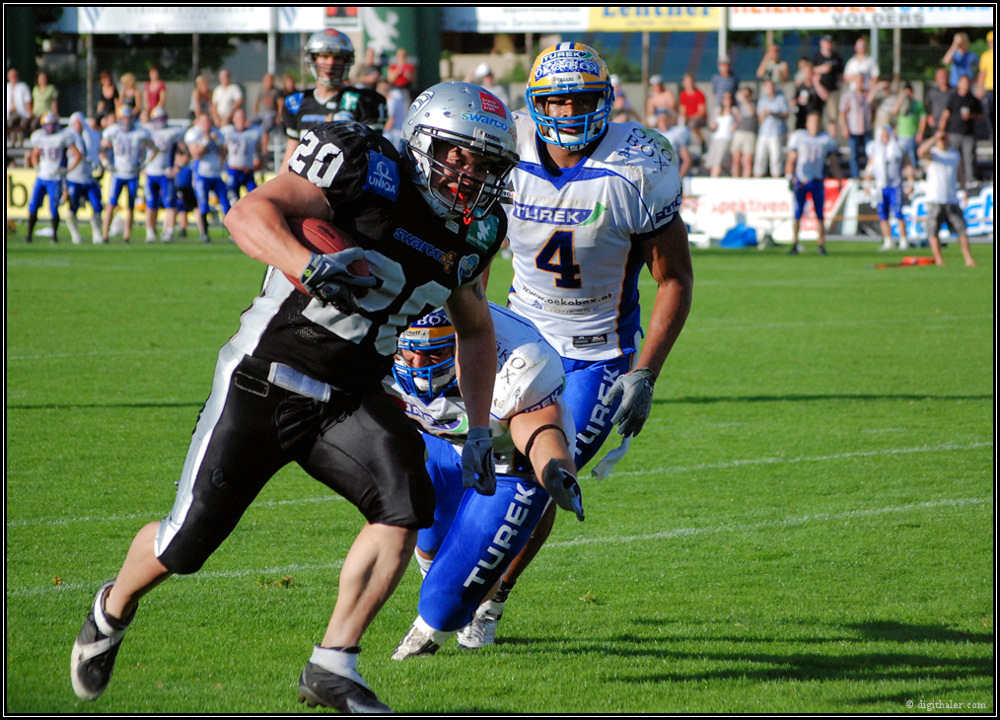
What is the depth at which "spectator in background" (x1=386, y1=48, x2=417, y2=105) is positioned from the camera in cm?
2350

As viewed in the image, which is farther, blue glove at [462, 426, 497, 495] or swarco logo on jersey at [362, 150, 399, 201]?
blue glove at [462, 426, 497, 495]

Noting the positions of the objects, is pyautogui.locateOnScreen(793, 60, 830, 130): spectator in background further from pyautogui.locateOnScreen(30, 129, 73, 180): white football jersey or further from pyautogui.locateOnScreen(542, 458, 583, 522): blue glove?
pyautogui.locateOnScreen(542, 458, 583, 522): blue glove

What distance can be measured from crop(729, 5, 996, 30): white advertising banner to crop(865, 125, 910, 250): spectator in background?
7.17 m

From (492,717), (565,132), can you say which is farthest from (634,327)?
(492,717)

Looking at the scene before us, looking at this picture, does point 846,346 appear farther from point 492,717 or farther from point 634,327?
point 492,717

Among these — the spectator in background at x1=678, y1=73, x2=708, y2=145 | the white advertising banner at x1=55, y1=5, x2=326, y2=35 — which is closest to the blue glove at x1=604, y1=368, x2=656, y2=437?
the spectator in background at x1=678, y1=73, x2=708, y2=145

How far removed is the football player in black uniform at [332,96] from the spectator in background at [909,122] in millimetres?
13980

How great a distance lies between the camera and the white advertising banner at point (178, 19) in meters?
28.8

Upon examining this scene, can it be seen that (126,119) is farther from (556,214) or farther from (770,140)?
(556,214)

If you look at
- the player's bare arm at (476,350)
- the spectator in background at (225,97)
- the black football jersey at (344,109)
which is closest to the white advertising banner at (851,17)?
the spectator in background at (225,97)

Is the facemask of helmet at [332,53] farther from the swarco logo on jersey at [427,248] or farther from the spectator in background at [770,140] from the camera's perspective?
the spectator in background at [770,140]

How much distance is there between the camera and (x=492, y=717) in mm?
3539

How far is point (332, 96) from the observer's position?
379 inches

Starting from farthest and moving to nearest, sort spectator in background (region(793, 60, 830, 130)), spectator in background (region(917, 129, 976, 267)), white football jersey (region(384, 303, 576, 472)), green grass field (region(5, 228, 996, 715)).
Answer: spectator in background (region(793, 60, 830, 130)) < spectator in background (region(917, 129, 976, 267)) < white football jersey (region(384, 303, 576, 472)) < green grass field (region(5, 228, 996, 715))
